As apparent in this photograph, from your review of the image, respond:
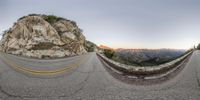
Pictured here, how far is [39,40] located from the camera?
44.6 m

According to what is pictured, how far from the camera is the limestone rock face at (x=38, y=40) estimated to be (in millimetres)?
41500

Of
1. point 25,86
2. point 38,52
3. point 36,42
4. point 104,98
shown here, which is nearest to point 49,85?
point 25,86

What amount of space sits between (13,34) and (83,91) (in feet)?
153

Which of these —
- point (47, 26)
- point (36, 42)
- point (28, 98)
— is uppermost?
point (47, 26)

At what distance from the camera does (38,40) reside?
44375mm

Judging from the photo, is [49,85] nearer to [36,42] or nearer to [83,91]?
[83,91]

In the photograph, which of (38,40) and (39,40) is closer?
(38,40)

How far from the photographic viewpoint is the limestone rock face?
4150cm

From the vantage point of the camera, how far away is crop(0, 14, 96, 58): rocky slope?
136 ft

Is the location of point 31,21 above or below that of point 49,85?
above

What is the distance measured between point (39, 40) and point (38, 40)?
0.79 ft

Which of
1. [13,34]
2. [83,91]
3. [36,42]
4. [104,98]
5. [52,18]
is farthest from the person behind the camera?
[52,18]

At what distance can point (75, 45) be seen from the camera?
162 ft

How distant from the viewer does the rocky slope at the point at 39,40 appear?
41500mm
